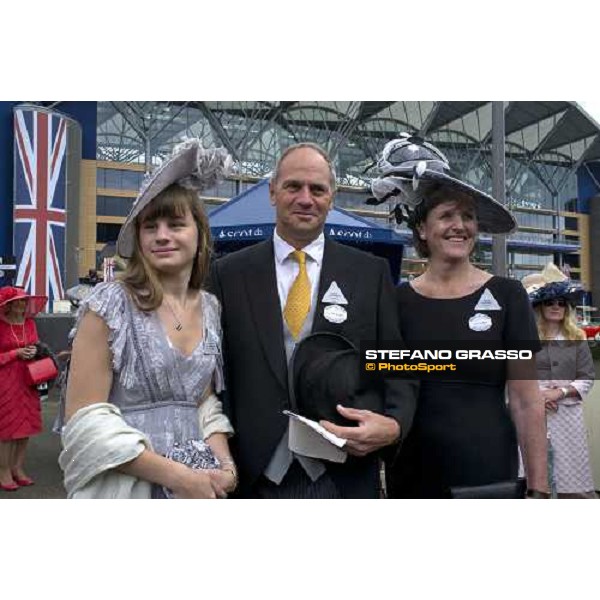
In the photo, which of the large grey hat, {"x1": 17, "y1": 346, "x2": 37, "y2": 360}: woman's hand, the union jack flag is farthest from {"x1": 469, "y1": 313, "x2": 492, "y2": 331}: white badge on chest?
{"x1": 17, "y1": 346, "x2": 37, "y2": 360}: woman's hand

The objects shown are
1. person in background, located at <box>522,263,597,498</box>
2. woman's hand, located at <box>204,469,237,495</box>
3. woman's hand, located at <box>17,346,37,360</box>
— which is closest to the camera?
woman's hand, located at <box>204,469,237,495</box>

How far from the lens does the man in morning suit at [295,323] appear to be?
2004mm

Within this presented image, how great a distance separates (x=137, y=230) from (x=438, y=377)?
43.7 inches

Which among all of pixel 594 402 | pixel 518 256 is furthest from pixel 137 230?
pixel 594 402

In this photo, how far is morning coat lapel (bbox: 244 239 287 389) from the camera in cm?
199

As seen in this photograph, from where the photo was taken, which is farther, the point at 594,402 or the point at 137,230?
the point at 594,402

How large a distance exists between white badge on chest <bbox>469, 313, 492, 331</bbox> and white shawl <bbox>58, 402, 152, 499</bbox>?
1.12 metres

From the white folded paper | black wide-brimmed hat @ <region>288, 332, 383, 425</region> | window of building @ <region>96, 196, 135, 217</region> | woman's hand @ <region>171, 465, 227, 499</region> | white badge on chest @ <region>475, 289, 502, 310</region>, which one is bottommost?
woman's hand @ <region>171, 465, 227, 499</region>

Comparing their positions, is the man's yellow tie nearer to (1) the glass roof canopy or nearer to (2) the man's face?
(2) the man's face

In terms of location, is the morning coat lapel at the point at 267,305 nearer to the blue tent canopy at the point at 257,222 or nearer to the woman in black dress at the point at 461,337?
the blue tent canopy at the point at 257,222

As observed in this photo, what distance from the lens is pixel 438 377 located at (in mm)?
2145

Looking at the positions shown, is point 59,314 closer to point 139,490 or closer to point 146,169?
point 146,169
